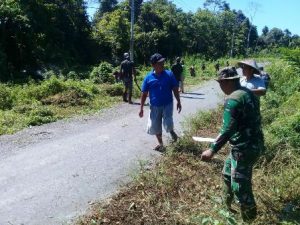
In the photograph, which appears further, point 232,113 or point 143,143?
point 143,143

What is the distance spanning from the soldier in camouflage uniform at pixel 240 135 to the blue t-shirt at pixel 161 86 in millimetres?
3317

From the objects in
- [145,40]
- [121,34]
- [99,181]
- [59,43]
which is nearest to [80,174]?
[99,181]

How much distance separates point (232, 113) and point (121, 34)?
34.4m

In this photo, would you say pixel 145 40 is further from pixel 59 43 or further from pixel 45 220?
pixel 45 220

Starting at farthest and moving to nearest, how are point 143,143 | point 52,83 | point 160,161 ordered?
point 52,83
point 143,143
point 160,161

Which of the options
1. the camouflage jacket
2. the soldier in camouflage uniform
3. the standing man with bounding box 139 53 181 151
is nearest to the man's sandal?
the standing man with bounding box 139 53 181 151

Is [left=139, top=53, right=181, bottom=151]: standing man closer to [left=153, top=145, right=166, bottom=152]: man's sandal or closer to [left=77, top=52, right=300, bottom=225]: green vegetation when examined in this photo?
[left=153, top=145, right=166, bottom=152]: man's sandal

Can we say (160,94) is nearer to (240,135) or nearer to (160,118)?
(160,118)

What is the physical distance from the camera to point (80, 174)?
7.25 metres

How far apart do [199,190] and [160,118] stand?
246cm

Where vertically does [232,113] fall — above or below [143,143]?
above

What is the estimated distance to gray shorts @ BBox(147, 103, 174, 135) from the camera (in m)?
8.24

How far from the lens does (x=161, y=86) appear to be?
8117 mm

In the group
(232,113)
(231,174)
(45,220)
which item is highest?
(232,113)
